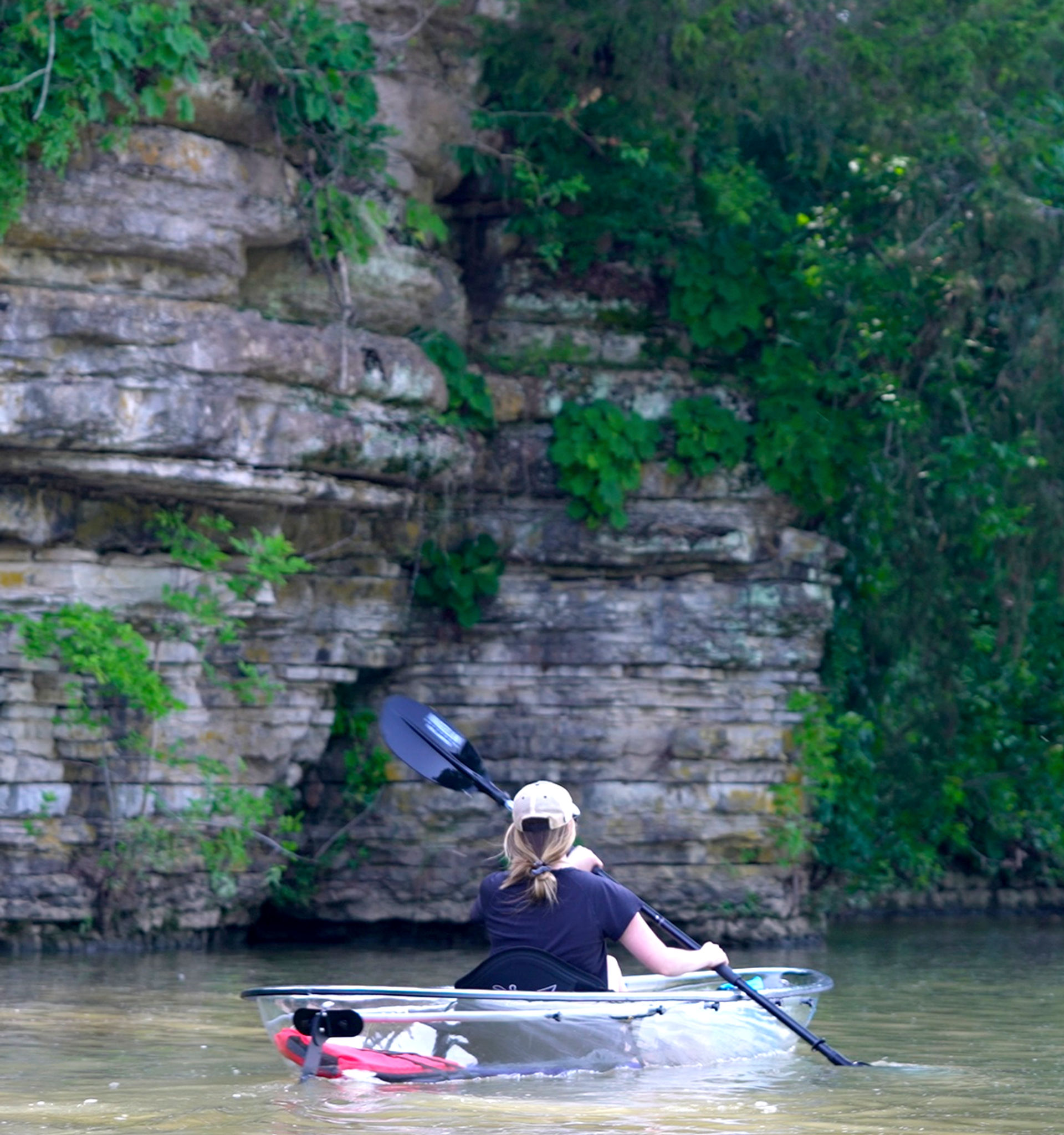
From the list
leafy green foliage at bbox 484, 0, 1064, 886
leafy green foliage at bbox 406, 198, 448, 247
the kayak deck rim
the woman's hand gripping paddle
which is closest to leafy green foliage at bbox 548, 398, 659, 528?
leafy green foliage at bbox 484, 0, 1064, 886

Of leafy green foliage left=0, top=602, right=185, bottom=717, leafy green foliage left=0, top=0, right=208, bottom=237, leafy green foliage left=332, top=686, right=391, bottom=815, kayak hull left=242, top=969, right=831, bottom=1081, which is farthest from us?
leafy green foliage left=332, top=686, right=391, bottom=815

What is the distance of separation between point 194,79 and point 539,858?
6588 mm

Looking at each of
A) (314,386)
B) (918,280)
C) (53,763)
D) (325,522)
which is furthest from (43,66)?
(918,280)

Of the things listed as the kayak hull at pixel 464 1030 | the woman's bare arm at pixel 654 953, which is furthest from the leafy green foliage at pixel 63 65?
the woman's bare arm at pixel 654 953

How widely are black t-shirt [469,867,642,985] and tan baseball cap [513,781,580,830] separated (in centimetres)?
21

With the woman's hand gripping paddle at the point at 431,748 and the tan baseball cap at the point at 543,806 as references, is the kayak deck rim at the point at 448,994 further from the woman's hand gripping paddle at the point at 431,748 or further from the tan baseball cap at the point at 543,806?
the woman's hand gripping paddle at the point at 431,748

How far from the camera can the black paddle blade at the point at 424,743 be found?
28.9 feet

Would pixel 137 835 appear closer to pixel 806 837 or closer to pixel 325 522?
pixel 325 522

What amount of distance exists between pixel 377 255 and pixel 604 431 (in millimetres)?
2182

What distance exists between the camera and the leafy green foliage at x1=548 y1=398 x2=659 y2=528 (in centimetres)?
1323

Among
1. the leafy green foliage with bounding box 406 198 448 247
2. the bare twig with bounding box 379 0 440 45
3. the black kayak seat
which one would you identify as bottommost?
the black kayak seat

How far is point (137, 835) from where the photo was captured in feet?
39.4

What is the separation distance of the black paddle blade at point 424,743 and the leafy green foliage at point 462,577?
4.40 metres

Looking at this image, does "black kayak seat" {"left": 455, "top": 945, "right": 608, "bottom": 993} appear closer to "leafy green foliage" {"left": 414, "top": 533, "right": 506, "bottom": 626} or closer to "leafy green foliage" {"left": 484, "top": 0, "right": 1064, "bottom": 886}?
"leafy green foliage" {"left": 414, "top": 533, "right": 506, "bottom": 626}
